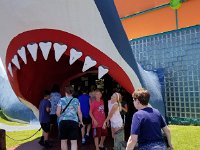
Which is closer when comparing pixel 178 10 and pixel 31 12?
pixel 31 12

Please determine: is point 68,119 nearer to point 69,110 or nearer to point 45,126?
point 69,110

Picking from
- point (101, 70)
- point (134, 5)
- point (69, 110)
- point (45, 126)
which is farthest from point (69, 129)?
point (134, 5)

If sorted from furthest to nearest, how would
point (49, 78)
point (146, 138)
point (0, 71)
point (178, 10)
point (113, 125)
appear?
point (0, 71) → point (178, 10) → point (49, 78) → point (113, 125) → point (146, 138)

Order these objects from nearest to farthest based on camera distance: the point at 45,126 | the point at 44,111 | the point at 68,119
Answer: the point at 68,119, the point at 44,111, the point at 45,126

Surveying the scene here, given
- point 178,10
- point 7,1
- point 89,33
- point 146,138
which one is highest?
point 178,10

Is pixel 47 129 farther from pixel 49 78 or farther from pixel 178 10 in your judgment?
pixel 178 10

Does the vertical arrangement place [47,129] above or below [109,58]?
below

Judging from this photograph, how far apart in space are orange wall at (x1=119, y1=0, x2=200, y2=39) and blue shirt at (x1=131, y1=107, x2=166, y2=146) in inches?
307

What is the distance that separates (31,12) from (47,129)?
2.90 m

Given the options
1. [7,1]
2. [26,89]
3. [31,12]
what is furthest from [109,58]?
[26,89]

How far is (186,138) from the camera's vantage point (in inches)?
249

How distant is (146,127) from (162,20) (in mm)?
8714

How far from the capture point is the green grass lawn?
555cm

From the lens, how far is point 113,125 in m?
5.12
